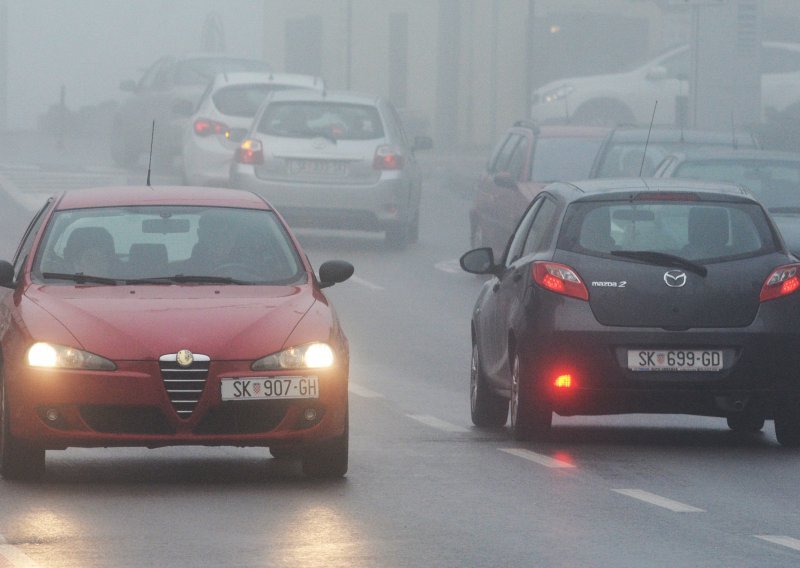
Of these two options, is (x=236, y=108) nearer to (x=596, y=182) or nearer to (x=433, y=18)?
(x=596, y=182)

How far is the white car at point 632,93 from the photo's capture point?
146 feet

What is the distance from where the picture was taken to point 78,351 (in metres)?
10.5

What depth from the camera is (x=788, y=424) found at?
12594 mm

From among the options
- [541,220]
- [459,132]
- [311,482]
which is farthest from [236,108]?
[459,132]

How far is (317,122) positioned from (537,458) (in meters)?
15.2

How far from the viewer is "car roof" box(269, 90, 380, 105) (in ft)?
88.2

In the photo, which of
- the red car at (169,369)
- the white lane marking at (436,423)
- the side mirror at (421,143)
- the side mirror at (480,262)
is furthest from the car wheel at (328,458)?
the side mirror at (421,143)

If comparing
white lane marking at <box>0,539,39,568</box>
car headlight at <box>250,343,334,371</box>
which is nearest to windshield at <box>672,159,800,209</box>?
car headlight at <box>250,343,334,371</box>

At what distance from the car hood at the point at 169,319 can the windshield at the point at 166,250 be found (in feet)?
1.05

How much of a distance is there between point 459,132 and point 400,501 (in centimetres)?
4750

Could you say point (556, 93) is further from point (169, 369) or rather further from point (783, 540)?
point (783, 540)

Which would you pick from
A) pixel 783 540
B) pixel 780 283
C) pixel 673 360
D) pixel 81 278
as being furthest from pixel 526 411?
pixel 783 540

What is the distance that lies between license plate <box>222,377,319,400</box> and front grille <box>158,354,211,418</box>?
11cm

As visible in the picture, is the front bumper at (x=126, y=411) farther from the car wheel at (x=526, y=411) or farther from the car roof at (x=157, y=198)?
the car wheel at (x=526, y=411)
